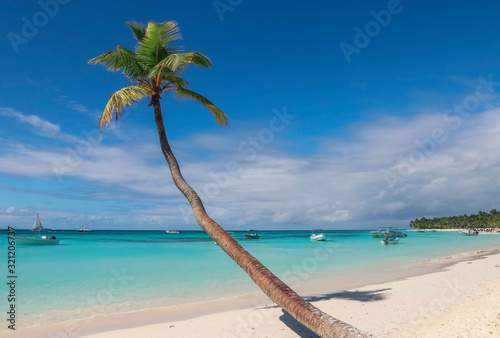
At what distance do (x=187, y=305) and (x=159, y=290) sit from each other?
369 centimetres

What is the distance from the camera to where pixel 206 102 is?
10.2 m

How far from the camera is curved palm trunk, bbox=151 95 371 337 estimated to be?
4.68 meters

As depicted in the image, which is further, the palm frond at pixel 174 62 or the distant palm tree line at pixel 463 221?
the distant palm tree line at pixel 463 221

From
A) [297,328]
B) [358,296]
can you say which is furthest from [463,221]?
[297,328]

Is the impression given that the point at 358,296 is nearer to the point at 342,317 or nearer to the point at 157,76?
the point at 342,317

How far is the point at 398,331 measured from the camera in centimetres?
780

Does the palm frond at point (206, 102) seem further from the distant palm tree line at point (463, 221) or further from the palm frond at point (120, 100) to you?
the distant palm tree line at point (463, 221)

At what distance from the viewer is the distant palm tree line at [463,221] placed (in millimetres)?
124006

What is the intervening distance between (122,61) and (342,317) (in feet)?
30.8

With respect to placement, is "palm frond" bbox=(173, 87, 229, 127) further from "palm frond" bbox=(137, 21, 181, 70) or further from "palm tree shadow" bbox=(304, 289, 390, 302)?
"palm tree shadow" bbox=(304, 289, 390, 302)

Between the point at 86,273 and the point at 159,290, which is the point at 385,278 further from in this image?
the point at 86,273

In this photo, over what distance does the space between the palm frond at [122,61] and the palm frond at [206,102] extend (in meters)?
1.20

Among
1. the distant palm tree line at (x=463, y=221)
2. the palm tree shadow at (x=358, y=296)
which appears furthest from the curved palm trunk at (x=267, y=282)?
the distant palm tree line at (x=463, y=221)

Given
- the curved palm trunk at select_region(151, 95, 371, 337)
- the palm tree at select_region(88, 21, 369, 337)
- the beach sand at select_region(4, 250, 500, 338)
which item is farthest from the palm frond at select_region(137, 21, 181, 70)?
the beach sand at select_region(4, 250, 500, 338)
